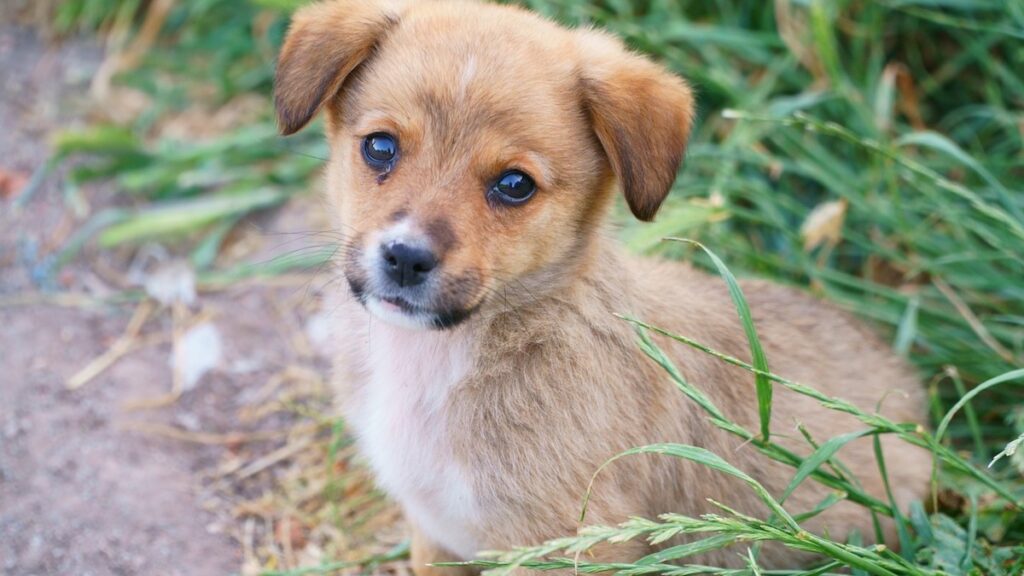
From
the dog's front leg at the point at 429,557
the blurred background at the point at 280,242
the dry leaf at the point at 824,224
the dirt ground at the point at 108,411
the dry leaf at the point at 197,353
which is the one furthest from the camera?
the dry leaf at the point at 197,353

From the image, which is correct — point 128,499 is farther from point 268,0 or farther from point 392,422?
point 268,0

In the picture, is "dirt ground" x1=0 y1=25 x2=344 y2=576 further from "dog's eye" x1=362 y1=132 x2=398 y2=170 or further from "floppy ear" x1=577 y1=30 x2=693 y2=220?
"floppy ear" x1=577 y1=30 x2=693 y2=220

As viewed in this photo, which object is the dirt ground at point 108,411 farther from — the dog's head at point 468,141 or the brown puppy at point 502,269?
the dog's head at point 468,141

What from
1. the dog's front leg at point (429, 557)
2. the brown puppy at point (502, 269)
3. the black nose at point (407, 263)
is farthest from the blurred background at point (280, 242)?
the black nose at point (407, 263)

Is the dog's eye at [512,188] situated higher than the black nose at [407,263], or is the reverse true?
the dog's eye at [512,188]

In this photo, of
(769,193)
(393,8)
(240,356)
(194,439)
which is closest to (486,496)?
(393,8)

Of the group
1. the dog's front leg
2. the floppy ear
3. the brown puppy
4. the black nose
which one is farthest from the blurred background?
the black nose
